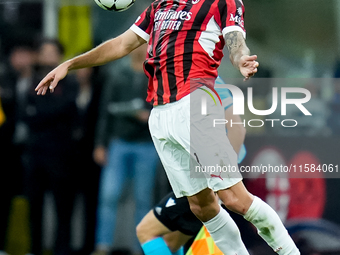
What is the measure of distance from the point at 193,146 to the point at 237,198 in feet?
1.21

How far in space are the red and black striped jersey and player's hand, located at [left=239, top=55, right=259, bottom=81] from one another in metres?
0.41

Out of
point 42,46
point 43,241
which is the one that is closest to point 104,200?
point 43,241

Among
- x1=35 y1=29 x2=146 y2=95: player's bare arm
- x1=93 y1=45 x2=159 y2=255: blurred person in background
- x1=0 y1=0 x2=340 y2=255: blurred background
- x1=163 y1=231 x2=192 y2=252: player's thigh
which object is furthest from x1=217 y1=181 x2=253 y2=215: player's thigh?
x1=93 y1=45 x2=159 y2=255: blurred person in background

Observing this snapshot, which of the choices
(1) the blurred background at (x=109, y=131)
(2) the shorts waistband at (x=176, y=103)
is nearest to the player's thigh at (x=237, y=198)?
(2) the shorts waistband at (x=176, y=103)

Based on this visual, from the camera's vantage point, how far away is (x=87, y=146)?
527 cm

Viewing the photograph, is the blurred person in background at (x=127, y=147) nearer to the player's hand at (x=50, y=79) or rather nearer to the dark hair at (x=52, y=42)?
the dark hair at (x=52, y=42)

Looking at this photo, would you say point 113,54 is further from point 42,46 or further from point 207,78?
point 42,46

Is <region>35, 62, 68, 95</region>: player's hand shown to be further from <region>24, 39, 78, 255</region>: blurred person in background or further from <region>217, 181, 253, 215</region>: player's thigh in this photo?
<region>24, 39, 78, 255</region>: blurred person in background

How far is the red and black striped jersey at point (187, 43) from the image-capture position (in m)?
2.99

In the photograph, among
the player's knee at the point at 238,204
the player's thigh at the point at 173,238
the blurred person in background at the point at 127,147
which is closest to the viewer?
the player's knee at the point at 238,204

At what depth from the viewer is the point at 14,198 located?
18.2 ft

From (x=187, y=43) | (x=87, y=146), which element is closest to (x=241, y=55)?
(x=187, y=43)

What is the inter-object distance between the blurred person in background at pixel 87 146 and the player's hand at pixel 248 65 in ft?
8.80

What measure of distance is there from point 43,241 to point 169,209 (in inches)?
81.3
